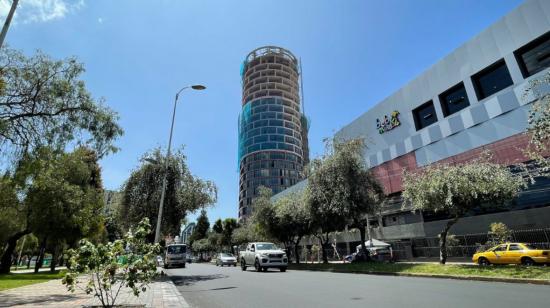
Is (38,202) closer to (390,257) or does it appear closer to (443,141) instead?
(390,257)

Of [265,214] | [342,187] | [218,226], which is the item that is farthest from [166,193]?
[218,226]

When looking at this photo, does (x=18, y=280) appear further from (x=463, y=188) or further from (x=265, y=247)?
(x=463, y=188)

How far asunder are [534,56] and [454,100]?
8.12 metres

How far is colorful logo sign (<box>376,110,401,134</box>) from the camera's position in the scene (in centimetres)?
4128

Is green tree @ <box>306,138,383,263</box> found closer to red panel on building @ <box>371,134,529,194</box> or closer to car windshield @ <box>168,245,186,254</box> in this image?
red panel on building @ <box>371,134,529,194</box>

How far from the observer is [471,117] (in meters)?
31.3

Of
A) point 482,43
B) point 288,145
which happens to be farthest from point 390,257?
point 288,145

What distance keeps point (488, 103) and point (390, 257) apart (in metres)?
16.8

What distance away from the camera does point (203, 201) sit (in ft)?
74.0

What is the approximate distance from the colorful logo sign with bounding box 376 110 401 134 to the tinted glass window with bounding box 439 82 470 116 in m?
6.34

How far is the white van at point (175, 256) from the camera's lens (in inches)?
1458

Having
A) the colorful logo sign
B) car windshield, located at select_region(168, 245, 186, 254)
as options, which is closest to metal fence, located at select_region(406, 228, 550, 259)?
the colorful logo sign

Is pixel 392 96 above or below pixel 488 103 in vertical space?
above

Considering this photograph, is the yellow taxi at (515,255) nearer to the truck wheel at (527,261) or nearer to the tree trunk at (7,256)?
the truck wheel at (527,261)
